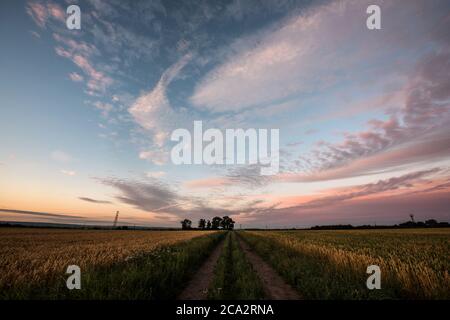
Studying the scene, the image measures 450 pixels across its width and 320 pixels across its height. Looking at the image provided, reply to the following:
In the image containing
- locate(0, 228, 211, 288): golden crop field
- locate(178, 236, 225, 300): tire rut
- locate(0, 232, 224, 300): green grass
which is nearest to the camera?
locate(0, 232, 224, 300): green grass

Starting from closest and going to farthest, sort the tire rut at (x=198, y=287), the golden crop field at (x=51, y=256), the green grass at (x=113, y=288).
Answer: the green grass at (x=113, y=288) < the tire rut at (x=198, y=287) < the golden crop field at (x=51, y=256)

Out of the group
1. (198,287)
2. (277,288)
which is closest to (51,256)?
(198,287)

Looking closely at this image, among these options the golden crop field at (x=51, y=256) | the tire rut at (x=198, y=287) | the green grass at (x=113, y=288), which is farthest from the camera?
the golden crop field at (x=51, y=256)

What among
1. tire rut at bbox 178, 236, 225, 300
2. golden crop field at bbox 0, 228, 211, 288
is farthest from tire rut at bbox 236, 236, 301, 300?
golden crop field at bbox 0, 228, 211, 288

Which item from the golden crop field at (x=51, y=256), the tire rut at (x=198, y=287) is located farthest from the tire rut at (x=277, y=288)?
the golden crop field at (x=51, y=256)

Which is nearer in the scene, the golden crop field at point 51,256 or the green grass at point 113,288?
the green grass at point 113,288

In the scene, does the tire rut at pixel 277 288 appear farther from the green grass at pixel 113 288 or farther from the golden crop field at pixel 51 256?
the golden crop field at pixel 51 256

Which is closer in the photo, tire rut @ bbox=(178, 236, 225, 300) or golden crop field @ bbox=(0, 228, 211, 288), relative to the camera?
tire rut @ bbox=(178, 236, 225, 300)

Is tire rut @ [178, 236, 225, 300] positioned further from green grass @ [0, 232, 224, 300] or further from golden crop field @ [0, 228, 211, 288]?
golden crop field @ [0, 228, 211, 288]

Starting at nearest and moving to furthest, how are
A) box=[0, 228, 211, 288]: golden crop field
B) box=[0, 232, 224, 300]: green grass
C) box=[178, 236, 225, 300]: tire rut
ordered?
box=[0, 232, 224, 300]: green grass < box=[178, 236, 225, 300]: tire rut < box=[0, 228, 211, 288]: golden crop field

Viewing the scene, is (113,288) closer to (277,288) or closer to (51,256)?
(277,288)

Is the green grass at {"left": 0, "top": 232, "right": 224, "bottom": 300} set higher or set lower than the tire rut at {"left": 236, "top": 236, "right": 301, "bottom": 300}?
higher

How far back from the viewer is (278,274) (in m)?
11.0
